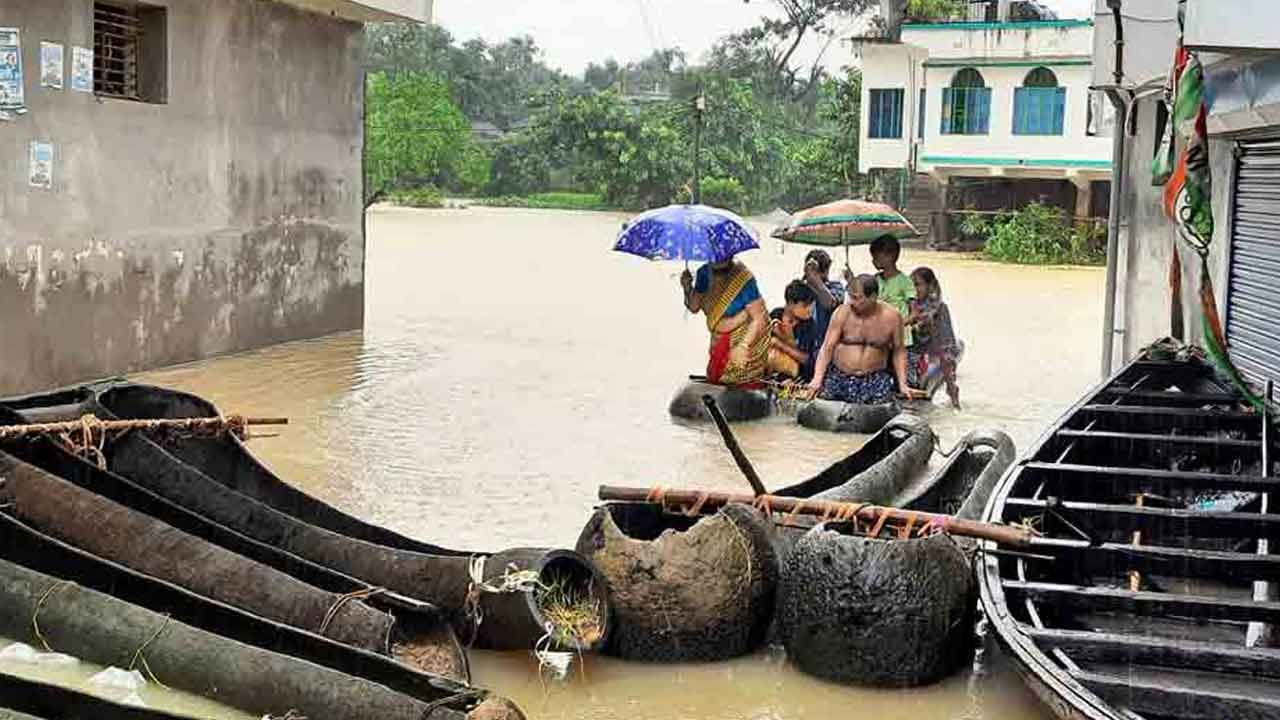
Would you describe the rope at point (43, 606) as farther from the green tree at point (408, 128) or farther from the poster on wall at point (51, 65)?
the green tree at point (408, 128)

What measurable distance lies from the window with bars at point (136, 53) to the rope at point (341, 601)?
851 cm

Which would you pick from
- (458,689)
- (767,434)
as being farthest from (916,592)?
(767,434)

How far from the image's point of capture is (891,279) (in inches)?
518

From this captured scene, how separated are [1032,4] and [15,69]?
99.4ft

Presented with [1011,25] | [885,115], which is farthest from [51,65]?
[885,115]

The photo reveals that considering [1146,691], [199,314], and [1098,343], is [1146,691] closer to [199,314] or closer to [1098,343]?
[199,314]

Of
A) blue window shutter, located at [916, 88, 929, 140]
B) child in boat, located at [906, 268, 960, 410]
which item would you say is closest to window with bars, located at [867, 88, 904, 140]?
blue window shutter, located at [916, 88, 929, 140]

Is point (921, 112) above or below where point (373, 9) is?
above

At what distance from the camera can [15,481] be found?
5.84 m

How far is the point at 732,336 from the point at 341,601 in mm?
7012

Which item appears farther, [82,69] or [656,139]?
[656,139]

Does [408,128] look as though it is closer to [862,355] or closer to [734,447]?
[862,355]

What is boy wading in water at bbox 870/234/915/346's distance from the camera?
12.8 metres

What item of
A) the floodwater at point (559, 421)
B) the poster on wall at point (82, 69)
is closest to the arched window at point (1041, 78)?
the floodwater at point (559, 421)
